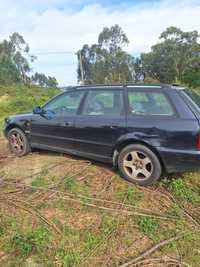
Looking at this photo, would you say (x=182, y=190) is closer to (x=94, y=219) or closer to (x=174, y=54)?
(x=94, y=219)

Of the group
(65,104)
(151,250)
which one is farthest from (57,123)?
(151,250)

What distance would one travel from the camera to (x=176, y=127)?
4117 mm

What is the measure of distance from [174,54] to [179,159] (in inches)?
1866

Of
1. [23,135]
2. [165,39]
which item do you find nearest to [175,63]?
[165,39]

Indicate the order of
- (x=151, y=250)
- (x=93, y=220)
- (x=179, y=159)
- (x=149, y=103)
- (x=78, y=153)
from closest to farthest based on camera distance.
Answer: (x=151, y=250) → (x=93, y=220) → (x=179, y=159) → (x=149, y=103) → (x=78, y=153)

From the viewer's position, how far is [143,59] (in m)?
53.9

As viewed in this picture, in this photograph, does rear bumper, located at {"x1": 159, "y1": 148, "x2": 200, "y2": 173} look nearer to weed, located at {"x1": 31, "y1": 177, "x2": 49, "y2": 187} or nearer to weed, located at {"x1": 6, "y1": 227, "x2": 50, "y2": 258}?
weed, located at {"x1": 31, "y1": 177, "x2": 49, "y2": 187}

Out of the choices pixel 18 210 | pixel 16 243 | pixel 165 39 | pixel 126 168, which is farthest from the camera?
pixel 165 39

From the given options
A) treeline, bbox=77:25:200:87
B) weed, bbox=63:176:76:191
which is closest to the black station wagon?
weed, bbox=63:176:76:191

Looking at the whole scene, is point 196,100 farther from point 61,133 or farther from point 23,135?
point 23,135

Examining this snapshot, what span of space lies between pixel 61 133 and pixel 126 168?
1538 millimetres

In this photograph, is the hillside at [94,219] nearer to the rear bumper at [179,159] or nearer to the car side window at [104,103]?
the rear bumper at [179,159]

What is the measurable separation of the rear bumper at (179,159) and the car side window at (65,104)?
1.90 m

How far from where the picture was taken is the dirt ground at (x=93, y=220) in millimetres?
2994
